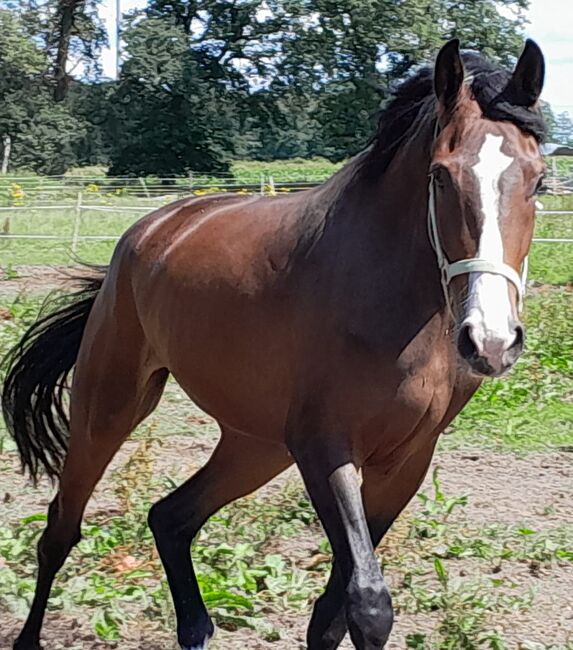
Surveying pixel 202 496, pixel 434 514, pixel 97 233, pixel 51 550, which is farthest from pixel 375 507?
pixel 97 233

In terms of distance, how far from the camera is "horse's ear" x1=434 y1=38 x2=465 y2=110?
2.71 m

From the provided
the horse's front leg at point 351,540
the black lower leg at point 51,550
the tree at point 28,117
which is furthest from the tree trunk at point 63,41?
the horse's front leg at point 351,540

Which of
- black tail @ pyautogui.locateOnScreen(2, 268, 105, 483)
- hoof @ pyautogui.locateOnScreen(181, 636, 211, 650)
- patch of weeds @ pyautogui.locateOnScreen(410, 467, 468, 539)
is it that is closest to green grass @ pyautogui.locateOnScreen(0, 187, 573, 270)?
patch of weeds @ pyautogui.locateOnScreen(410, 467, 468, 539)

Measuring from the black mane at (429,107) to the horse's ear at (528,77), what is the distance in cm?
2

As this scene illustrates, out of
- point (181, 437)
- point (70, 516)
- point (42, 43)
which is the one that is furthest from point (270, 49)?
point (70, 516)

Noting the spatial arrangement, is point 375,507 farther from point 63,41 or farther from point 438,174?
point 63,41

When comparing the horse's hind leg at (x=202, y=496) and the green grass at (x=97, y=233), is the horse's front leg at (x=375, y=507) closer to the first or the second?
the horse's hind leg at (x=202, y=496)

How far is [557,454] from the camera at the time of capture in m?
6.48

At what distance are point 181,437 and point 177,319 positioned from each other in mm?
3023

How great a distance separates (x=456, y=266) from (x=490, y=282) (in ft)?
0.48

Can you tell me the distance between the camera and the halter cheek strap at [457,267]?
249cm

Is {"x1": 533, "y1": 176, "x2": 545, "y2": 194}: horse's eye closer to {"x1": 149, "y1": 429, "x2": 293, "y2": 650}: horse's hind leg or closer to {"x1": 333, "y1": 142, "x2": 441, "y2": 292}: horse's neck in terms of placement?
{"x1": 333, "y1": 142, "x2": 441, "y2": 292}: horse's neck

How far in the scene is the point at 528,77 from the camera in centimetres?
273

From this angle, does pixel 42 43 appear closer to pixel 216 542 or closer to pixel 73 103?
pixel 73 103
